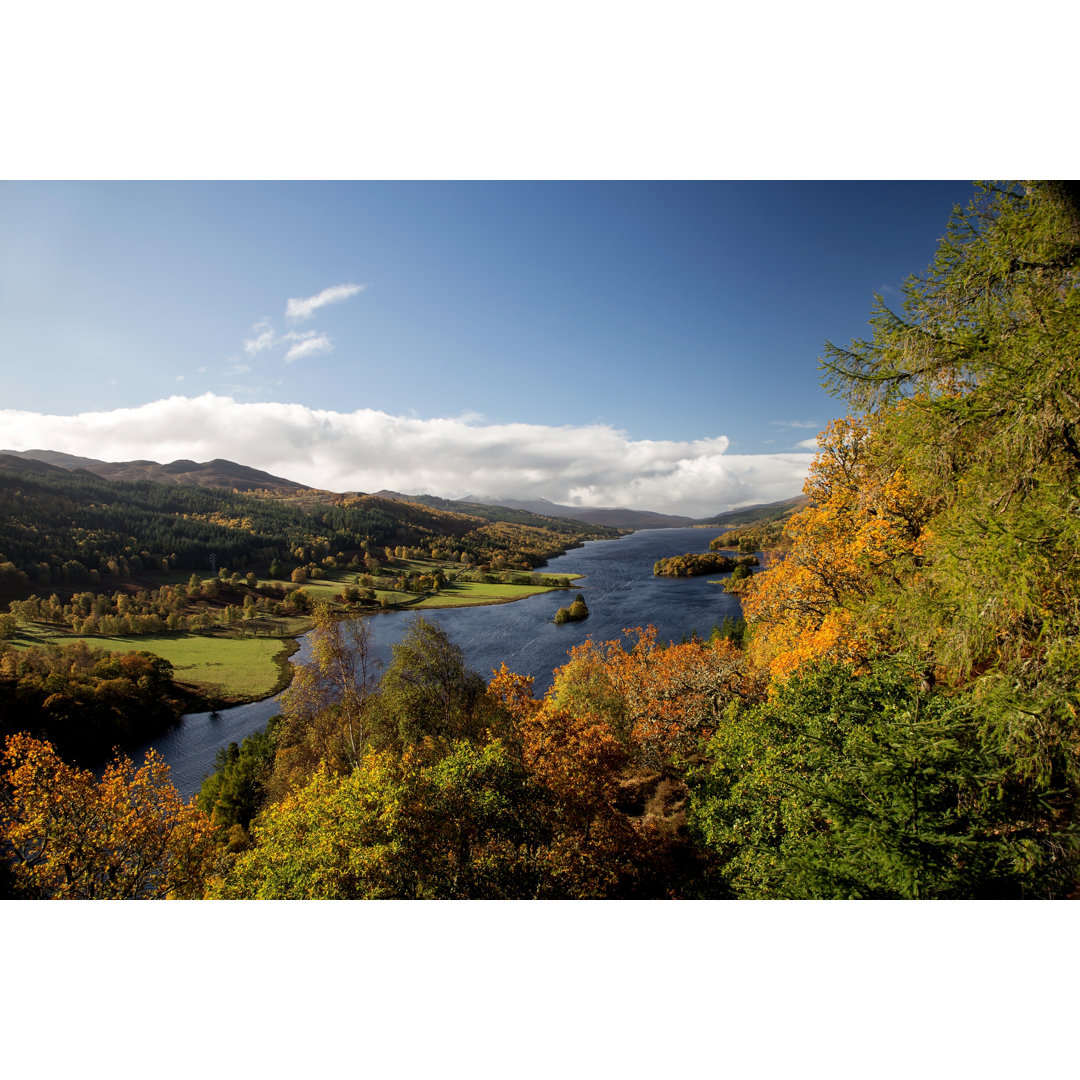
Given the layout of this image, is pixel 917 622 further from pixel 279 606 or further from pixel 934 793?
pixel 279 606

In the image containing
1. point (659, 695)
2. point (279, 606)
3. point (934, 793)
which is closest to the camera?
point (934, 793)

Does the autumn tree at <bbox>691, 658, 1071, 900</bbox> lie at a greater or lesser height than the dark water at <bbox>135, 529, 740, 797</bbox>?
greater

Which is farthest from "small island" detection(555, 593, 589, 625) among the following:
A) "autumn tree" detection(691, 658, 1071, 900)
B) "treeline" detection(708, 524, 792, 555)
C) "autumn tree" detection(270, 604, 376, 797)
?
"autumn tree" detection(691, 658, 1071, 900)

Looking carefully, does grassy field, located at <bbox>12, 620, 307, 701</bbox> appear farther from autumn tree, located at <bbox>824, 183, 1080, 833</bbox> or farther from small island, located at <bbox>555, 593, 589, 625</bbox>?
autumn tree, located at <bbox>824, 183, 1080, 833</bbox>

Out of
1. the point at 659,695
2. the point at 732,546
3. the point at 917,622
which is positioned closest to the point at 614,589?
the point at 732,546

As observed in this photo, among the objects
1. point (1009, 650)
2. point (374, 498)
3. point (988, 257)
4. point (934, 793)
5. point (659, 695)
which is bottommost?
point (659, 695)

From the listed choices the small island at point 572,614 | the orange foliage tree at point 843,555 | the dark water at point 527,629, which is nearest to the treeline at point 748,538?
the dark water at point 527,629
